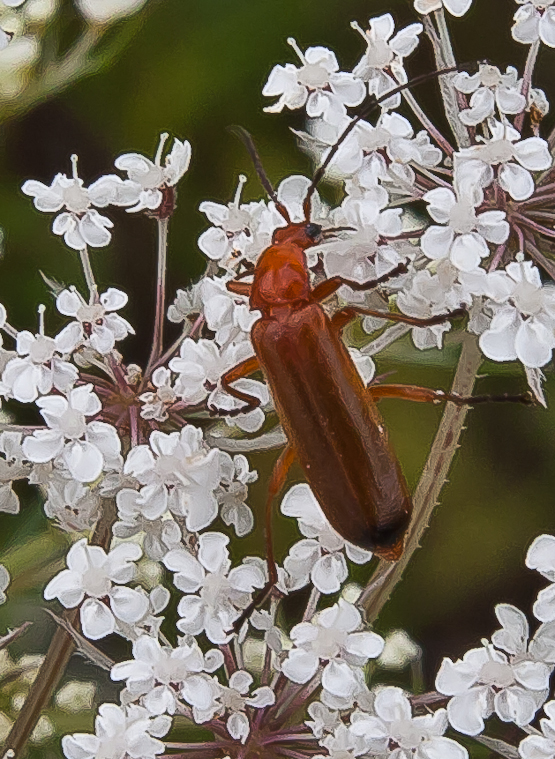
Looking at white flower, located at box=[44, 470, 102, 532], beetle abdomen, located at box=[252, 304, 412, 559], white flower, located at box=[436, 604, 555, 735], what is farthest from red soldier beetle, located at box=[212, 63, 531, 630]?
white flower, located at box=[44, 470, 102, 532]

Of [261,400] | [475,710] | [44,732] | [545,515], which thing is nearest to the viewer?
[475,710]

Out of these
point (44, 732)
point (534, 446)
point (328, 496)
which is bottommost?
point (534, 446)

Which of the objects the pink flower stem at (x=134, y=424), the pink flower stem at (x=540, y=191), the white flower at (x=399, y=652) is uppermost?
the pink flower stem at (x=540, y=191)

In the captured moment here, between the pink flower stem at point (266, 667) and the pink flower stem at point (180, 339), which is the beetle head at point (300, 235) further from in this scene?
the pink flower stem at point (266, 667)

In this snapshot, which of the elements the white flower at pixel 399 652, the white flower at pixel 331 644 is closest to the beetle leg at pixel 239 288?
the white flower at pixel 331 644

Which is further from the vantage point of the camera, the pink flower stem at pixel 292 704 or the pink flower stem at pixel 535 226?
the pink flower stem at pixel 292 704

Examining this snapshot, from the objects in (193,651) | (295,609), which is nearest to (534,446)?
(295,609)

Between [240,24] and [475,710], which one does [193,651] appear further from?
[240,24]
